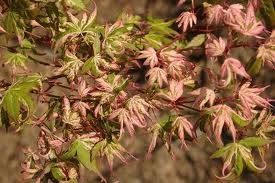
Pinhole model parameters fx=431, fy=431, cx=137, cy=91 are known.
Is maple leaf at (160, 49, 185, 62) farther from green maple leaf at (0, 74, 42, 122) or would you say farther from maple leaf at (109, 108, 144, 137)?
green maple leaf at (0, 74, 42, 122)

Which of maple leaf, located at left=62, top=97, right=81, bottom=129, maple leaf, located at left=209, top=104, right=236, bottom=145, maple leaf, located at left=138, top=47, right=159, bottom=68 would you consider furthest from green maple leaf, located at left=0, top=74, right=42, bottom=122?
maple leaf, located at left=209, top=104, right=236, bottom=145

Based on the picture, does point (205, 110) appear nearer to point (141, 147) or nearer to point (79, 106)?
point (79, 106)

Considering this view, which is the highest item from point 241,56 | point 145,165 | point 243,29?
point 243,29

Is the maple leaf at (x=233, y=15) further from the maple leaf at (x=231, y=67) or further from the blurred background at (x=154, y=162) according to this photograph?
the blurred background at (x=154, y=162)

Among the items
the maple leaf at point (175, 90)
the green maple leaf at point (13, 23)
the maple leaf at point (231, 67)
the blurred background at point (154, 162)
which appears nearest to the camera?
the maple leaf at point (231, 67)

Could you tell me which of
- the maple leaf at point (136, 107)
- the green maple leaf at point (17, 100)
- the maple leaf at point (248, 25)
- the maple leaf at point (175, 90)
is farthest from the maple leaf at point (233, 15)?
the green maple leaf at point (17, 100)

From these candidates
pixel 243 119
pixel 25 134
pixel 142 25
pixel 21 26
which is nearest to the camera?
pixel 243 119

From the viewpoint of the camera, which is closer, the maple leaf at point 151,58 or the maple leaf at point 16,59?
the maple leaf at point 151,58

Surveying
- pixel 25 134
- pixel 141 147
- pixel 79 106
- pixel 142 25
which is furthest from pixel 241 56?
pixel 25 134
